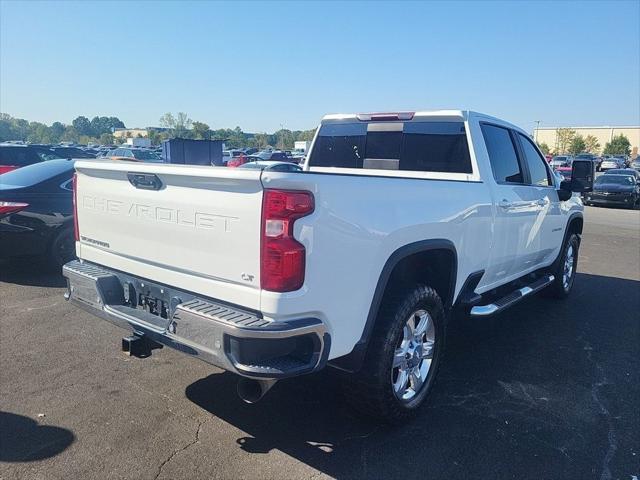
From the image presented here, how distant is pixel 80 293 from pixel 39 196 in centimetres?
364

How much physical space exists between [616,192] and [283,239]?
2342cm

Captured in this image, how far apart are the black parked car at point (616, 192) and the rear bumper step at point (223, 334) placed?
72.8 ft

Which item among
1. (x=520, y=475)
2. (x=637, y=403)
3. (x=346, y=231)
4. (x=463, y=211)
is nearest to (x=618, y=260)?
(x=637, y=403)

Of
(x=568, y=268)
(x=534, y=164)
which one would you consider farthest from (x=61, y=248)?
(x=568, y=268)

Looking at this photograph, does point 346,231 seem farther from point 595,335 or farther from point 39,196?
point 39,196

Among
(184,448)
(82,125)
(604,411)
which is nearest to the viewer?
(184,448)

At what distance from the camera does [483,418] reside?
3590 mm

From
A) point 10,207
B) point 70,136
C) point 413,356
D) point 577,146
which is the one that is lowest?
point 413,356

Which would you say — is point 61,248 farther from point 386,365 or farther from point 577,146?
point 577,146

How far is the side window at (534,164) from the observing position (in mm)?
5340

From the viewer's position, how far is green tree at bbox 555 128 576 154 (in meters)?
93.0

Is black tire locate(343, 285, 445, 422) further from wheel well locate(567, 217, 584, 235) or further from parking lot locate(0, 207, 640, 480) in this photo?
wheel well locate(567, 217, 584, 235)

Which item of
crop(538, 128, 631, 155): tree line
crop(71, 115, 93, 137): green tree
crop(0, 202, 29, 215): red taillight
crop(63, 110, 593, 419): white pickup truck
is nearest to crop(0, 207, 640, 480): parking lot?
crop(63, 110, 593, 419): white pickup truck

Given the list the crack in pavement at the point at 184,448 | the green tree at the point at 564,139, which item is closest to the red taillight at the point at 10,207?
the crack in pavement at the point at 184,448
